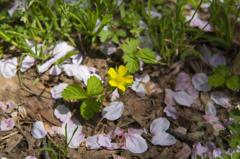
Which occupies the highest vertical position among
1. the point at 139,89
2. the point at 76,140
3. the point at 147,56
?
the point at 147,56

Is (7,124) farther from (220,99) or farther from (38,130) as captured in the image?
(220,99)

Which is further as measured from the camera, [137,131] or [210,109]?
[210,109]

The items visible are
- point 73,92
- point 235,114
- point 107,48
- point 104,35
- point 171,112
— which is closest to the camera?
point 73,92

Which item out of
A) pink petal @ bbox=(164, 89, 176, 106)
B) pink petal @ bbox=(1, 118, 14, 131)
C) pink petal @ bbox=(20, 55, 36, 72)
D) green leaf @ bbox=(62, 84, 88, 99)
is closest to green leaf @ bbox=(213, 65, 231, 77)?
pink petal @ bbox=(164, 89, 176, 106)

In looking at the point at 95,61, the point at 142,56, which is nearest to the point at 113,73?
the point at 142,56

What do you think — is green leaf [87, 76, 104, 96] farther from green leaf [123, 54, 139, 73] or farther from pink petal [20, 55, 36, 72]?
pink petal [20, 55, 36, 72]

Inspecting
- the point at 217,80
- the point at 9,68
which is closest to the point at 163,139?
the point at 217,80
